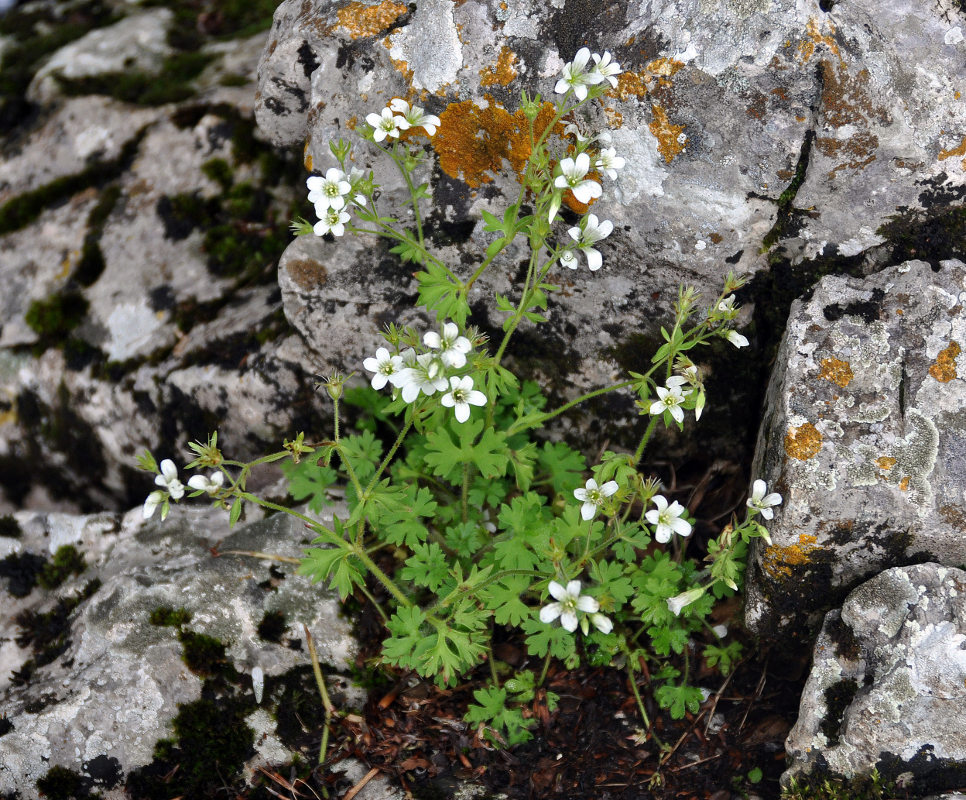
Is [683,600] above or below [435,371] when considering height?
below

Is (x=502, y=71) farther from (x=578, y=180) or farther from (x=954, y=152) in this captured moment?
(x=954, y=152)

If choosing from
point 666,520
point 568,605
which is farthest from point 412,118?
point 568,605

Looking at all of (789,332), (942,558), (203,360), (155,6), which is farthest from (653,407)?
(155,6)

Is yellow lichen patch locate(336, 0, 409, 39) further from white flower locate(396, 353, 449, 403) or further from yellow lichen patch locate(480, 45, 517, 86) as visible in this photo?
white flower locate(396, 353, 449, 403)

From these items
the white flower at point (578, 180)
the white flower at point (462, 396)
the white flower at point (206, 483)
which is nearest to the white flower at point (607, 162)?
the white flower at point (578, 180)

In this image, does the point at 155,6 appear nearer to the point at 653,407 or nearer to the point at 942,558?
the point at 653,407

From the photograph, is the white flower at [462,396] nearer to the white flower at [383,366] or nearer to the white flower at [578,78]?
the white flower at [383,366]
